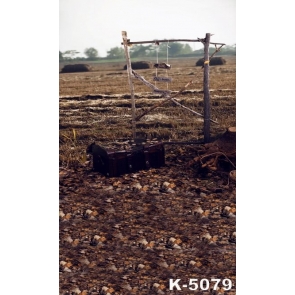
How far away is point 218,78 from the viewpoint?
5.18 metres

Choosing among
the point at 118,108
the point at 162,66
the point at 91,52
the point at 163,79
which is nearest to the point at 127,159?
the point at 118,108

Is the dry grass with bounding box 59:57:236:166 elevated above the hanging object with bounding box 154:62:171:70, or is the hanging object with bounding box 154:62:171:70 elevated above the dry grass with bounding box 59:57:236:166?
the hanging object with bounding box 154:62:171:70

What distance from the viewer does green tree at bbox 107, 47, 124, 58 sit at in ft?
17.1

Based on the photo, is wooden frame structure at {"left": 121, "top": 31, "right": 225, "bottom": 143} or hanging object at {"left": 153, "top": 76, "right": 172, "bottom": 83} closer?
wooden frame structure at {"left": 121, "top": 31, "right": 225, "bottom": 143}

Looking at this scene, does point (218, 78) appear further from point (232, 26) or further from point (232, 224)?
point (232, 224)

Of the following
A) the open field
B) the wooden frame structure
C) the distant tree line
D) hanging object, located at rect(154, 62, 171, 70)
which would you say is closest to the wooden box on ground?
the open field

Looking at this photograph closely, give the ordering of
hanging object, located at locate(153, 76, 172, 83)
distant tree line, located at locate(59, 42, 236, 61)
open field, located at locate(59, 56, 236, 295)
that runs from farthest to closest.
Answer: hanging object, located at locate(153, 76, 172, 83), distant tree line, located at locate(59, 42, 236, 61), open field, located at locate(59, 56, 236, 295)

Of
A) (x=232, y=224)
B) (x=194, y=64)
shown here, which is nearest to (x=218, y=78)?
(x=194, y=64)

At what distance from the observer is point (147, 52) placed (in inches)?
204

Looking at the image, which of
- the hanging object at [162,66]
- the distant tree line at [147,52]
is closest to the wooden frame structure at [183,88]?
the distant tree line at [147,52]

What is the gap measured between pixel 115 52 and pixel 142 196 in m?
1.38

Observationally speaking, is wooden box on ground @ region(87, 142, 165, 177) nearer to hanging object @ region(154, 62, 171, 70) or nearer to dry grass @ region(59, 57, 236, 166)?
dry grass @ region(59, 57, 236, 166)

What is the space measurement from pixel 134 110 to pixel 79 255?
57.6 inches

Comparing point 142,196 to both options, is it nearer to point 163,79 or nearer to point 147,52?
point 163,79
